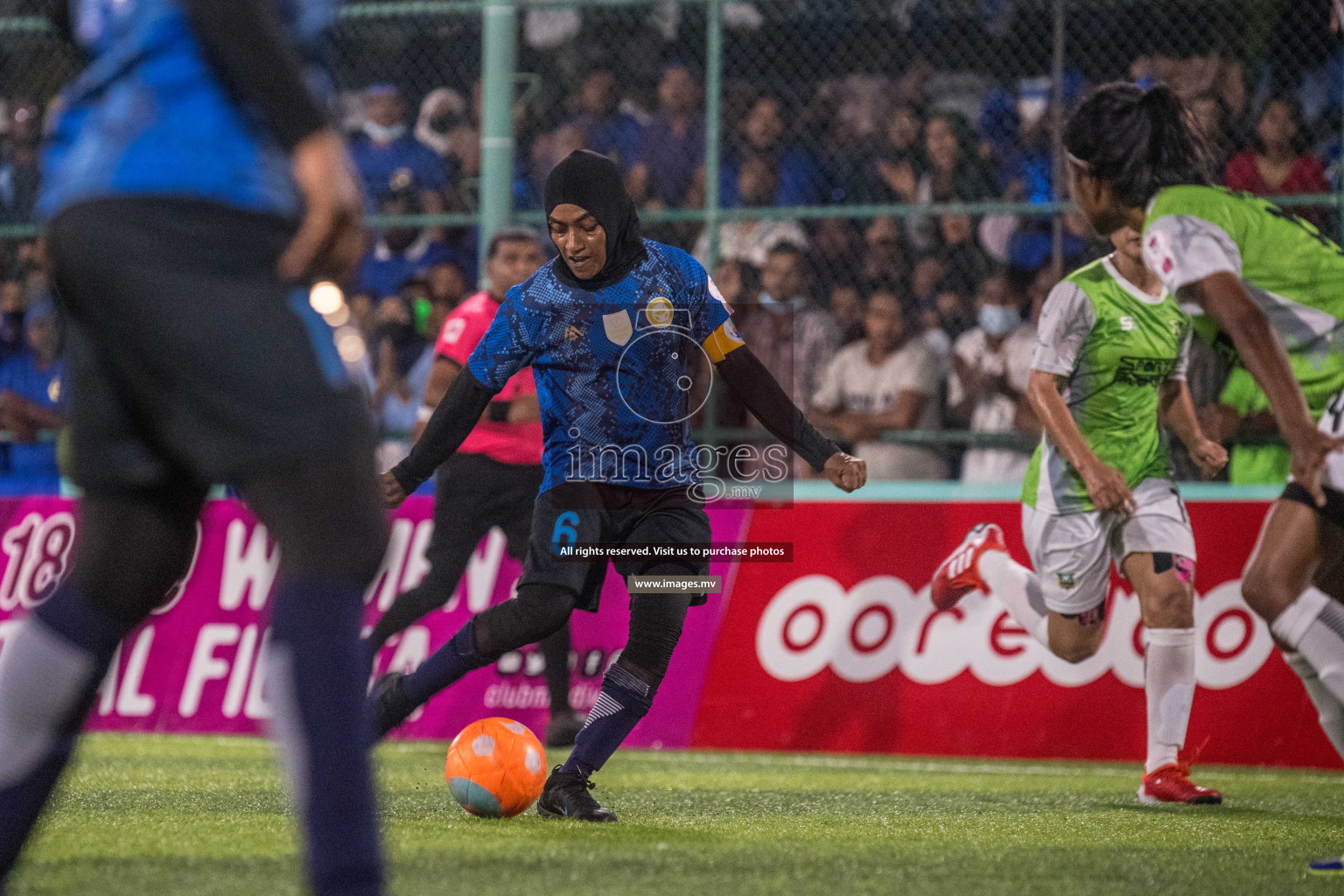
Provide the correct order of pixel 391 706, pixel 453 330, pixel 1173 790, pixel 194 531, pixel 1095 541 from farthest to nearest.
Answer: pixel 453 330, pixel 1095 541, pixel 1173 790, pixel 391 706, pixel 194 531

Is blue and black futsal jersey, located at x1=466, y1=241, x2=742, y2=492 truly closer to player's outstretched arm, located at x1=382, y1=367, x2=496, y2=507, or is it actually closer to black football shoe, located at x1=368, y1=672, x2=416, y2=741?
player's outstretched arm, located at x1=382, y1=367, x2=496, y2=507

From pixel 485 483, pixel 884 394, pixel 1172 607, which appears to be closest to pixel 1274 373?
pixel 1172 607

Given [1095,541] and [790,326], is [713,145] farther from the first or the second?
[1095,541]

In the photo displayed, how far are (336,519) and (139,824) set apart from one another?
259 cm

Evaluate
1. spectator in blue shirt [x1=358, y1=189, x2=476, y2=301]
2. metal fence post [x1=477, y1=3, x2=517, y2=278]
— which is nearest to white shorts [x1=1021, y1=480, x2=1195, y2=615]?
metal fence post [x1=477, y1=3, x2=517, y2=278]

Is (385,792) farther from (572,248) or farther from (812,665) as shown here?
(812,665)

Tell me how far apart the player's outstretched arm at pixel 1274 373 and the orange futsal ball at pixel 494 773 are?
239 centimetres

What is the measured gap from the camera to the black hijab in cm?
551

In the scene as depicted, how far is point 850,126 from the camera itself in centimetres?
1031

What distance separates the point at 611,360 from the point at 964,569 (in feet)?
9.28

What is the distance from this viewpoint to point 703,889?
12.4ft

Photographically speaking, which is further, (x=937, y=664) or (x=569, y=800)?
(x=937, y=664)

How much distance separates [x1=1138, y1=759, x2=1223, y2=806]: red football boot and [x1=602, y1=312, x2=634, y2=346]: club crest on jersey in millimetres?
2597

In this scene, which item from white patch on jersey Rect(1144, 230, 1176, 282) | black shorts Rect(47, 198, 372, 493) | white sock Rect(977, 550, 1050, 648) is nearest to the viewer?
black shorts Rect(47, 198, 372, 493)
